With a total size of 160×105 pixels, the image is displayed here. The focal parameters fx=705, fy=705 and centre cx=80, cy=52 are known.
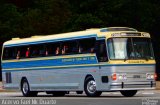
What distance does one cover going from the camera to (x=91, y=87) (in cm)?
3166

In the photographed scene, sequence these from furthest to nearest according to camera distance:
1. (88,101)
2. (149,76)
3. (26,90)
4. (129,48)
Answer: (26,90) → (149,76) → (129,48) → (88,101)

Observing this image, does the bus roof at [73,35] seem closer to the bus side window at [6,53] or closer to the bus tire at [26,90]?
the bus side window at [6,53]

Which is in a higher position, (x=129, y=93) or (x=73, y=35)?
(x=73, y=35)

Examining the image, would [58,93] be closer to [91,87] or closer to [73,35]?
[73,35]

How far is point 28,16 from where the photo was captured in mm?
61938

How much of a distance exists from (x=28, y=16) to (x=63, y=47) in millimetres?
28243

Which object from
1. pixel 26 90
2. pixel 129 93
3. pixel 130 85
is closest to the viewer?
pixel 130 85

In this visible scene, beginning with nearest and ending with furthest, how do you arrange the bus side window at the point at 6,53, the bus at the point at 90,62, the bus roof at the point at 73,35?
the bus at the point at 90,62 < the bus roof at the point at 73,35 < the bus side window at the point at 6,53

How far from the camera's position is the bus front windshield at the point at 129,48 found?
101 ft

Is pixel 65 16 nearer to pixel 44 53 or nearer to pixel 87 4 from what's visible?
pixel 87 4

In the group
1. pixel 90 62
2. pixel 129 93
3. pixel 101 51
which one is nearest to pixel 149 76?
pixel 129 93

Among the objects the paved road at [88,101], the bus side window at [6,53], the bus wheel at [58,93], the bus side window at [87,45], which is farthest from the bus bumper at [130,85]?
the bus side window at [6,53]

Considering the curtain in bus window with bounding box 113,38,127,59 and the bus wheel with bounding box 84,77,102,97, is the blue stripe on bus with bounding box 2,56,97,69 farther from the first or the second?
the curtain in bus window with bounding box 113,38,127,59

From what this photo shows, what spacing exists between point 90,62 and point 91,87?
114 centimetres
